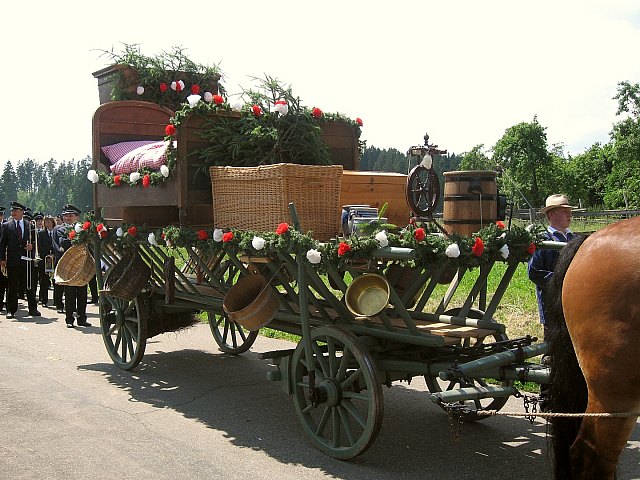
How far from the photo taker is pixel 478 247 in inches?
184

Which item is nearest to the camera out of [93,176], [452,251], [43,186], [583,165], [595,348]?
[595,348]

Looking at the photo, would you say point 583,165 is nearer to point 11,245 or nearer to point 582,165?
point 582,165

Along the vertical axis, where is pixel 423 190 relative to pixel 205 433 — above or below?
above

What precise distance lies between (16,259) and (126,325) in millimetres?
6243

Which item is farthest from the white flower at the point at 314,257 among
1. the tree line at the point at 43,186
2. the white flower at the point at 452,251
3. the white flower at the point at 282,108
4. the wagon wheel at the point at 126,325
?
the tree line at the point at 43,186

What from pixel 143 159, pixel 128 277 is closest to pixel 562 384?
pixel 143 159

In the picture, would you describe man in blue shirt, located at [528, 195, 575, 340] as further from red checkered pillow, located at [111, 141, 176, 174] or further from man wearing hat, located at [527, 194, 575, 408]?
red checkered pillow, located at [111, 141, 176, 174]

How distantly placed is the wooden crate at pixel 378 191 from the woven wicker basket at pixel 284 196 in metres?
0.51

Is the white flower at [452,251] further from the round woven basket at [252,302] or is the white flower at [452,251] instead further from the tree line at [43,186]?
the tree line at [43,186]

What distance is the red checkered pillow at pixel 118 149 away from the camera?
24.7ft

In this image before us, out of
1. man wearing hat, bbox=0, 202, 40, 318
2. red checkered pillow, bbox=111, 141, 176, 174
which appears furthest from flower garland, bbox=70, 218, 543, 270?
man wearing hat, bbox=0, 202, 40, 318

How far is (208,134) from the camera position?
20.2 feet

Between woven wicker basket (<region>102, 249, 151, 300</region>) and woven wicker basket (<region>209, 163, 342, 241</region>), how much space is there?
1994 millimetres

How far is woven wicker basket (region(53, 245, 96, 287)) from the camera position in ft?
26.8
